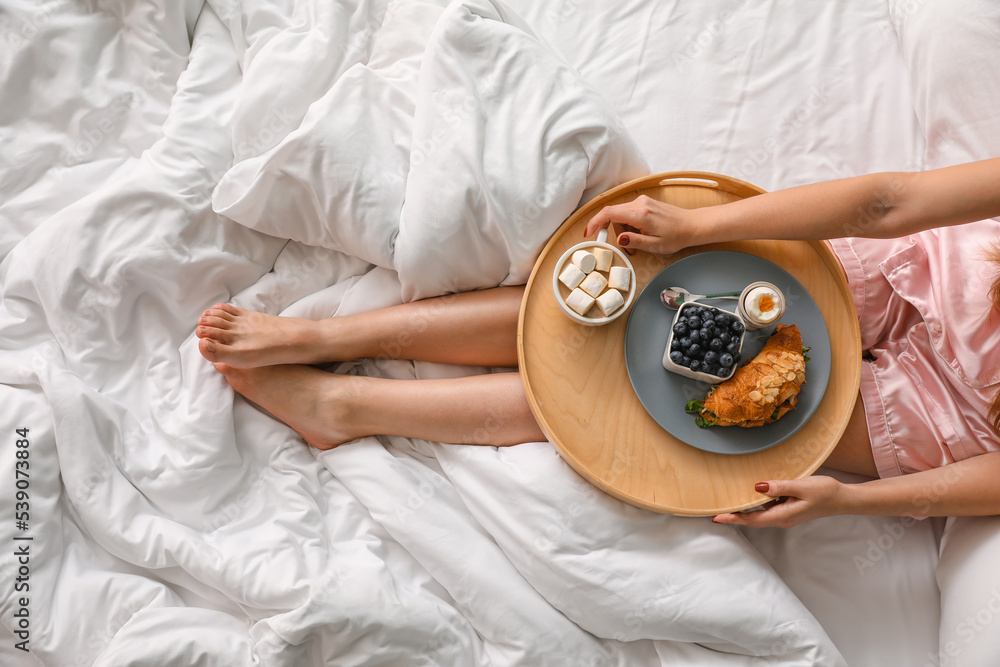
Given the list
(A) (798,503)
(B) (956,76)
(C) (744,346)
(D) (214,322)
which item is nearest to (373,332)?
(D) (214,322)

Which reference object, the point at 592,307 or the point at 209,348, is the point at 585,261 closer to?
the point at 592,307

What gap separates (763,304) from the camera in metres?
1.03

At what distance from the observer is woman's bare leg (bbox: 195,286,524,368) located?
47.2 inches

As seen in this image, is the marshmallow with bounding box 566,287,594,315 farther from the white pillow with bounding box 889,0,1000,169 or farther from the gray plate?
the white pillow with bounding box 889,0,1000,169

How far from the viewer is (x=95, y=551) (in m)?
1.13

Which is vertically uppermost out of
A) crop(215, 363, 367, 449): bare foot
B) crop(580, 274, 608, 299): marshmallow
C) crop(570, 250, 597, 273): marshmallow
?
crop(570, 250, 597, 273): marshmallow

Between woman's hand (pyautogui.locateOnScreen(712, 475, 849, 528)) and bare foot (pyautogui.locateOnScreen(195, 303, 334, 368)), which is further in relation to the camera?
bare foot (pyautogui.locateOnScreen(195, 303, 334, 368))

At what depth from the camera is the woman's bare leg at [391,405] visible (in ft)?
3.91

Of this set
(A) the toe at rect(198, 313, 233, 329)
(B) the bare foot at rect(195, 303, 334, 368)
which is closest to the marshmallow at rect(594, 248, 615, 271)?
(B) the bare foot at rect(195, 303, 334, 368)

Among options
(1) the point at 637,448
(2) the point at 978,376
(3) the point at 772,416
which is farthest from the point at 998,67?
(1) the point at 637,448

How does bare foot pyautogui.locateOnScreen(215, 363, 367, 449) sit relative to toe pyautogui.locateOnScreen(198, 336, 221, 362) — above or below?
below

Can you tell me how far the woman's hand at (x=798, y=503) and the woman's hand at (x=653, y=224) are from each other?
43 centimetres

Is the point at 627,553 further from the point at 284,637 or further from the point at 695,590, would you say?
the point at 284,637

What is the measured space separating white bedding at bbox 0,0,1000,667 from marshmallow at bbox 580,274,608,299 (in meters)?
0.16
